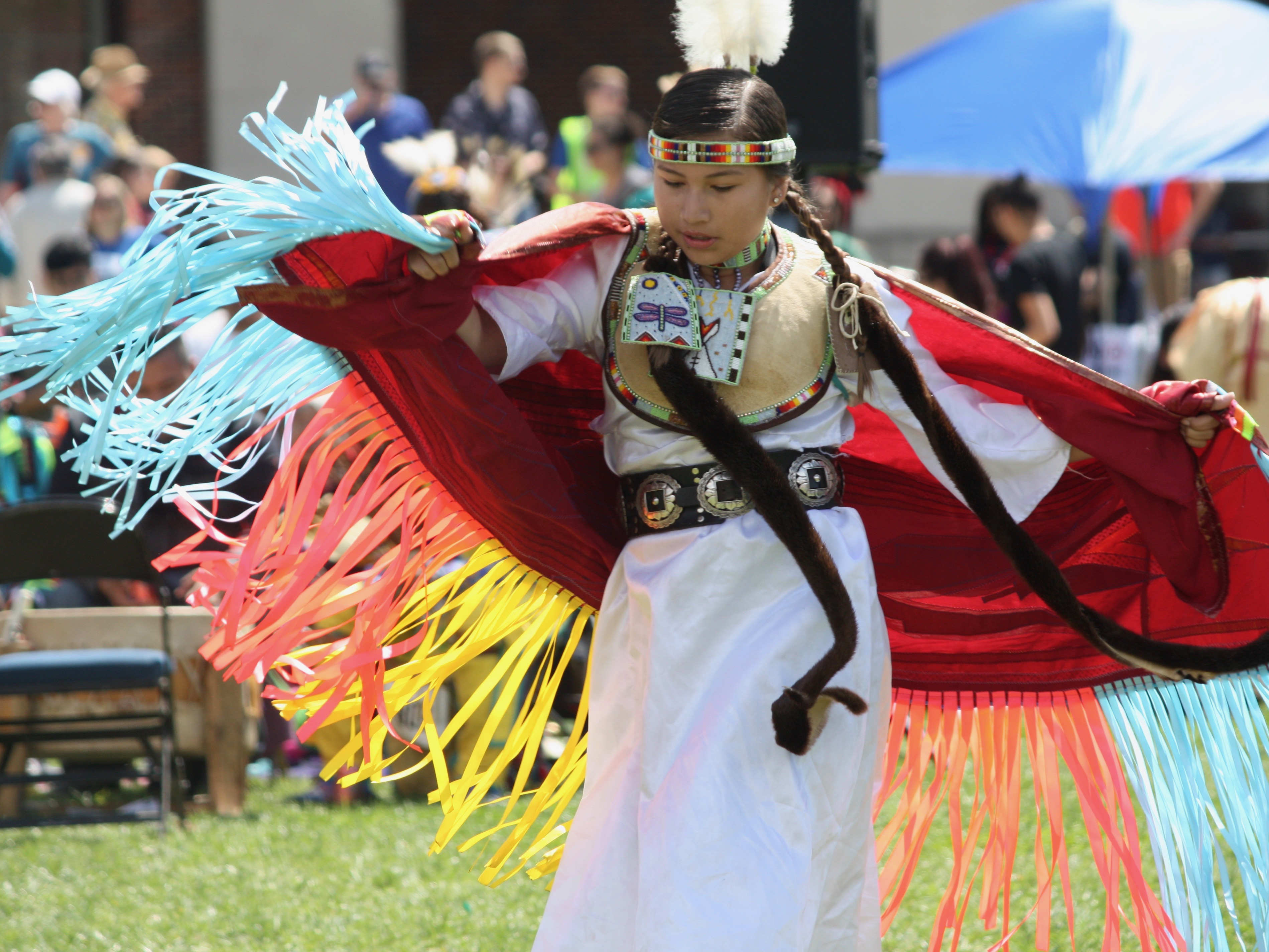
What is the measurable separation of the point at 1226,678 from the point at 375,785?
116 inches

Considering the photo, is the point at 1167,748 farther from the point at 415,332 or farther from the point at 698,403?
the point at 415,332

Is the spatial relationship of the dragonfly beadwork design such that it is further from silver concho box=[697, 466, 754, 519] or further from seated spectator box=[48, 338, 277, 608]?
seated spectator box=[48, 338, 277, 608]

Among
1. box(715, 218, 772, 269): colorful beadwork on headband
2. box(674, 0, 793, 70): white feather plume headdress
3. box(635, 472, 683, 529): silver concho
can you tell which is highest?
box(674, 0, 793, 70): white feather plume headdress

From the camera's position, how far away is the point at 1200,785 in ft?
9.75

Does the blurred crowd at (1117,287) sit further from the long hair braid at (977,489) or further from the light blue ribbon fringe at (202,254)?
the light blue ribbon fringe at (202,254)

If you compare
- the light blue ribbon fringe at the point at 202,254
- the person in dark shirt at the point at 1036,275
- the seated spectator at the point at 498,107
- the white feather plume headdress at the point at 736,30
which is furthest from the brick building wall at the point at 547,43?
the light blue ribbon fringe at the point at 202,254

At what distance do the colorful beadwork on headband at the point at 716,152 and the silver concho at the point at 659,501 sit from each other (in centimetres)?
52

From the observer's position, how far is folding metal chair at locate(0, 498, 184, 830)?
4535 millimetres

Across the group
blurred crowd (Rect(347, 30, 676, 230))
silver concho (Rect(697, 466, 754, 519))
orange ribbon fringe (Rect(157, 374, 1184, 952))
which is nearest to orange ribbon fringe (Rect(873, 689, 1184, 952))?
orange ribbon fringe (Rect(157, 374, 1184, 952))

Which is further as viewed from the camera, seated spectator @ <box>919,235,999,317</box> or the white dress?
seated spectator @ <box>919,235,999,317</box>

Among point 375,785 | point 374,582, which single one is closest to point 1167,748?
point 374,582

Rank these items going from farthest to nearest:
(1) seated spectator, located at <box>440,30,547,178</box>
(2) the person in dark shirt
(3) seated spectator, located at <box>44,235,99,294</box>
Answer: (1) seated spectator, located at <box>440,30,547,178</box> < (2) the person in dark shirt < (3) seated spectator, located at <box>44,235,99,294</box>

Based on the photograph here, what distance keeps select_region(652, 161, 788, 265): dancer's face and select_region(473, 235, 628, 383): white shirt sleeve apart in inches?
5.9

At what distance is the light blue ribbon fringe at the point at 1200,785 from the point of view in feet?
9.46
